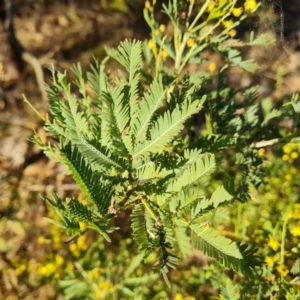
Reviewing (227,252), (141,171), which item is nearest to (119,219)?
(141,171)

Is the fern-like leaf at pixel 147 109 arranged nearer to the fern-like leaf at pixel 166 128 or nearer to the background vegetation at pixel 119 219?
the fern-like leaf at pixel 166 128

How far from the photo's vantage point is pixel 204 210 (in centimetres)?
108

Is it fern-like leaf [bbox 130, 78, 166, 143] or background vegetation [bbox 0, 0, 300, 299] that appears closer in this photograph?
fern-like leaf [bbox 130, 78, 166, 143]

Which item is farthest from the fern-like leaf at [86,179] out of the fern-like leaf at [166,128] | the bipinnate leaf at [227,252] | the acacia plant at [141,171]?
the bipinnate leaf at [227,252]

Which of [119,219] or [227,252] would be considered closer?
[227,252]

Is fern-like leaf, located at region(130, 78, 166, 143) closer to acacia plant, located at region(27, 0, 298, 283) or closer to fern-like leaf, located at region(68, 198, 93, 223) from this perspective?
acacia plant, located at region(27, 0, 298, 283)

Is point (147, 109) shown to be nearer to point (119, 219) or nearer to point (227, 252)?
point (227, 252)

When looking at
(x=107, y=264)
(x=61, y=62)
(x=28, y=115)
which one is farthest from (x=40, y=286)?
(x=61, y=62)

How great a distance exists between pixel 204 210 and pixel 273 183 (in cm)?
116

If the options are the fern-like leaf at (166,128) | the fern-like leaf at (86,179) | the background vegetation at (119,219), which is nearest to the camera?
→ the fern-like leaf at (86,179)

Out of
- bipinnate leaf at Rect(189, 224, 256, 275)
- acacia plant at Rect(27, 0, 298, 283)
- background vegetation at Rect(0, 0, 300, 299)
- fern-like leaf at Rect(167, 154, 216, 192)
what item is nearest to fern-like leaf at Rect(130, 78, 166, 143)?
acacia plant at Rect(27, 0, 298, 283)

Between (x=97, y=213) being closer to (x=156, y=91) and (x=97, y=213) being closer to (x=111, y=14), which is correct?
(x=156, y=91)

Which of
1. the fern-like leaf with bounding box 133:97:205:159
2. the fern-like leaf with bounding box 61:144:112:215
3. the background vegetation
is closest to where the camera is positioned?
the fern-like leaf with bounding box 61:144:112:215

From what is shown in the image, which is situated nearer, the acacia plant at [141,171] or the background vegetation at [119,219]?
the acacia plant at [141,171]
